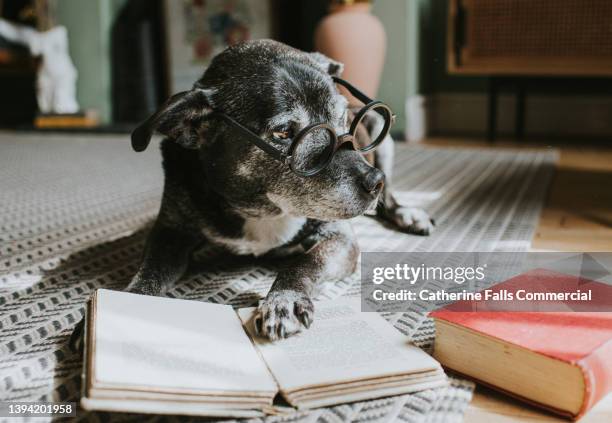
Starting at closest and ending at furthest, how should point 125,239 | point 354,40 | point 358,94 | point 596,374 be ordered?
1. point 596,374
2. point 358,94
3. point 125,239
4. point 354,40

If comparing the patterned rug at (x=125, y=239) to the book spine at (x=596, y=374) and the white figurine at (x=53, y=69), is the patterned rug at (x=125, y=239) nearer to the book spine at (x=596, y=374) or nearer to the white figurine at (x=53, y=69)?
the book spine at (x=596, y=374)

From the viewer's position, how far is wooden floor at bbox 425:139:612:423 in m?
0.77

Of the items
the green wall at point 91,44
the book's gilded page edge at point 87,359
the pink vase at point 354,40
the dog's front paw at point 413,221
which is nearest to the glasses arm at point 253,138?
the book's gilded page edge at point 87,359

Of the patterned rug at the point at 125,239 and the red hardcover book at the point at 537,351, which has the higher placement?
the red hardcover book at the point at 537,351

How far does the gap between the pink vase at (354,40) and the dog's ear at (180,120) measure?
2276 millimetres

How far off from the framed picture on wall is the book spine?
3797mm

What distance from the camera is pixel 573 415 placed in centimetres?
74

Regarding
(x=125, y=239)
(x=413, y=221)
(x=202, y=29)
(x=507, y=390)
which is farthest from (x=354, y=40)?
(x=507, y=390)

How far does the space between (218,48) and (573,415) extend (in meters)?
4.06

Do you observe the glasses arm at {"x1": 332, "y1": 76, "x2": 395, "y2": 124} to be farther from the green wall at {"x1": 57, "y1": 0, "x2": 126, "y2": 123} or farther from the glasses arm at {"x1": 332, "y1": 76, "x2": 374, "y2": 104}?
the green wall at {"x1": 57, "y1": 0, "x2": 126, "y2": 123}

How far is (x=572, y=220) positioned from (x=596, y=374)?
1.13m

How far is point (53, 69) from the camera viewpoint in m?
4.46

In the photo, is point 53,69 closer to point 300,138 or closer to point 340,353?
point 300,138

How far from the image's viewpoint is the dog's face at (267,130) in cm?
112
